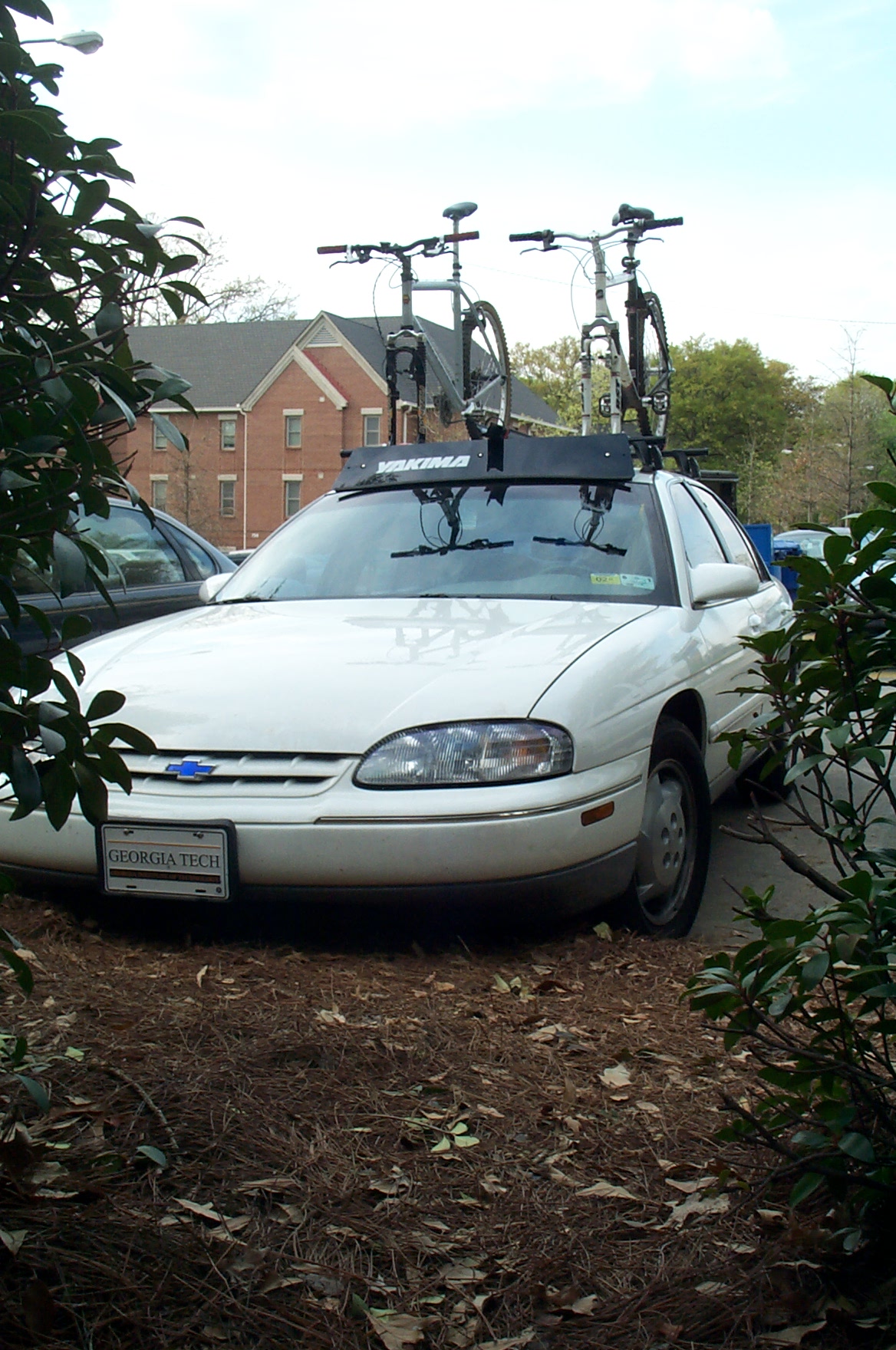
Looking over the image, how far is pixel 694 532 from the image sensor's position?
5.53 m

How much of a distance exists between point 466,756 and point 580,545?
165 cm

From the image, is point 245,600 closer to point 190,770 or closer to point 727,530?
point 190,770

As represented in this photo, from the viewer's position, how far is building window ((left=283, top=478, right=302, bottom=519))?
60781 millimetres

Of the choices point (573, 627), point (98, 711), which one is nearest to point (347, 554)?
point (573, 627)

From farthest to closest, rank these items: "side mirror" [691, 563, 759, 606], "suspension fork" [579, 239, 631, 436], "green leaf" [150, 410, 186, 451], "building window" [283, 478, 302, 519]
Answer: "building window" [283, 478, 302, 519]
"suspension fork" [579, 239, 631, 436]
"side mirror" [691, 563, 759, 606]
"green leaf" [150, 410, 186, 451]

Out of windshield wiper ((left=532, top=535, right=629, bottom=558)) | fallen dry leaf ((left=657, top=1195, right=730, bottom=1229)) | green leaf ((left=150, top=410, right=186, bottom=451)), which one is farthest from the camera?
windshield wiper ((left=532, top=535, right=629, bottom=558))

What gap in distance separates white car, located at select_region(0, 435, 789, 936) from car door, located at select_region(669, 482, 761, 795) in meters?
0.03

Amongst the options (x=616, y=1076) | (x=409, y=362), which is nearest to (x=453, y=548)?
(x=616, y=1076)

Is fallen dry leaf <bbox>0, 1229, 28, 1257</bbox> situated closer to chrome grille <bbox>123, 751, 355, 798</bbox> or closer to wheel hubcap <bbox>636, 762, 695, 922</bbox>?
chrome grille <bbox>123, 751, 355, 798</bbox>

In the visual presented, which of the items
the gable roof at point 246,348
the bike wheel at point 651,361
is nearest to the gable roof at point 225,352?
the gable roof at point 246,348

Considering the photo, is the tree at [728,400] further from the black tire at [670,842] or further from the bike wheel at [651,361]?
the black tire at [670,842]

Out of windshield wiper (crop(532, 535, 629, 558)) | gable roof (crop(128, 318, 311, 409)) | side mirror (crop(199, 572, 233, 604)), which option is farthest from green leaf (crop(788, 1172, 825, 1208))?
gable roof (crop(128, 318, 311, 409))

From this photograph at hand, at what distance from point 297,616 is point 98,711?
104 inches

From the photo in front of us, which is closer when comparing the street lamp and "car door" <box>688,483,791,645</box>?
the street lamp
